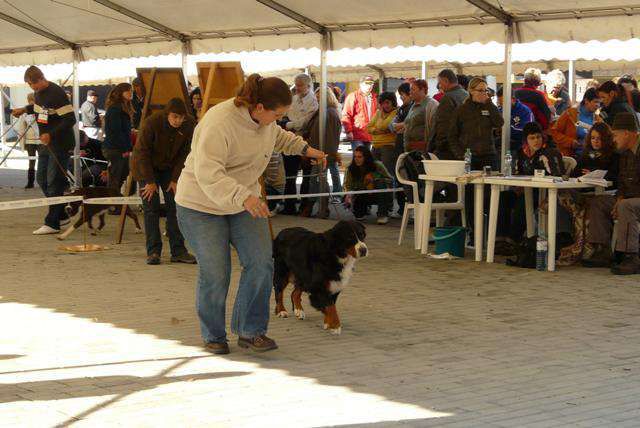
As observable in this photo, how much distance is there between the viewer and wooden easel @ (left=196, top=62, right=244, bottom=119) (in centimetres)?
979

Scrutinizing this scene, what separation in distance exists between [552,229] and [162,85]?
4.19m

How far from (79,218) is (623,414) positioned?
Answer: 8088 millimetres

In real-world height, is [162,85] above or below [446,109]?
above

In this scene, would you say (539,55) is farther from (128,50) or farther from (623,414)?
(623,414)

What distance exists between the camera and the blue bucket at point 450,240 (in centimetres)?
1038

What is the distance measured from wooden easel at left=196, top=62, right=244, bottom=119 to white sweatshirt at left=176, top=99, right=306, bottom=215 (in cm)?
390

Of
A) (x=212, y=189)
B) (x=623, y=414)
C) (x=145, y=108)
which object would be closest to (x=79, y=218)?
(x=145, y=108)

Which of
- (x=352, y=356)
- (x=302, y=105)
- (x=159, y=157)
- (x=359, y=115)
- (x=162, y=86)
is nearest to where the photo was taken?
(x=352, y=356)

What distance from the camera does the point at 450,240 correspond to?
10.4 m

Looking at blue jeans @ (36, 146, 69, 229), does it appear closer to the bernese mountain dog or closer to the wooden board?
the wooden board

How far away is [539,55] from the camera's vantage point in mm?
12555

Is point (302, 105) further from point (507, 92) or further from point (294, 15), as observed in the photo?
point (507, 92)

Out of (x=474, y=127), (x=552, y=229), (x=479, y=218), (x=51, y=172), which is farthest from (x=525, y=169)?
(x=51, y=172)

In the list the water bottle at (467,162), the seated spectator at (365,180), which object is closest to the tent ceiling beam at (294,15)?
the seated spectator at (365,180)
